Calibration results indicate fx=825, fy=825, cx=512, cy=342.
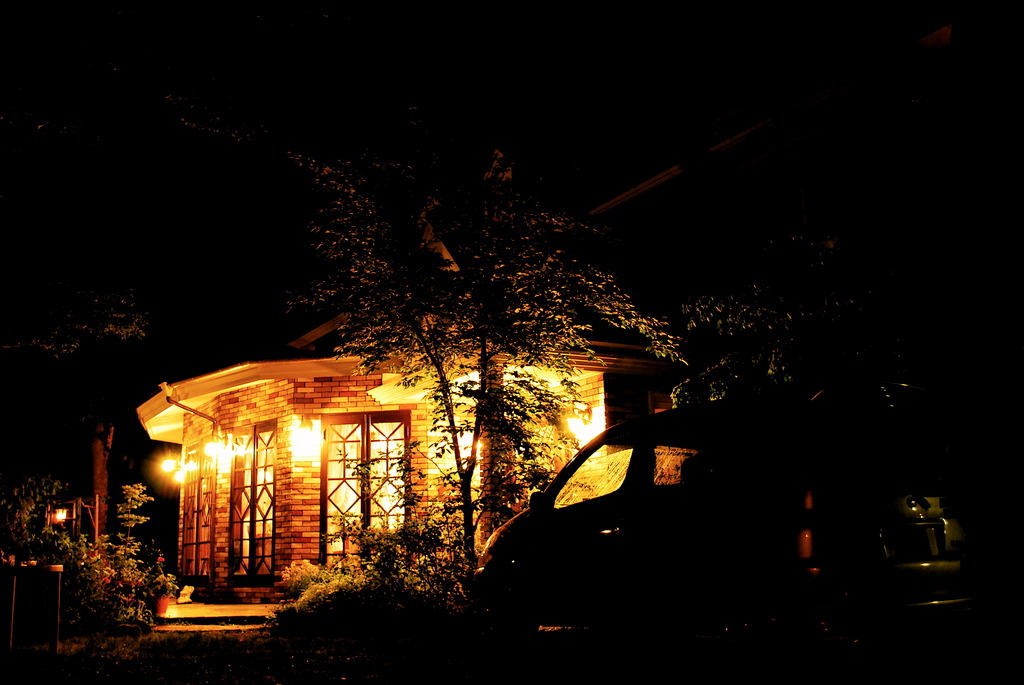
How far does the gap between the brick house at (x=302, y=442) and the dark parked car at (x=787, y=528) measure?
633cm

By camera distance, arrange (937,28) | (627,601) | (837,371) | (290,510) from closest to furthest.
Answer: (627,601)
(837,371)
(937,28)
(290,510)

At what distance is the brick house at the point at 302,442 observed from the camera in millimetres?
11984

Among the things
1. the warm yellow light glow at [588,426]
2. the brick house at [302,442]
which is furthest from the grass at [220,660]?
the warm yellow light glow at [588,426]

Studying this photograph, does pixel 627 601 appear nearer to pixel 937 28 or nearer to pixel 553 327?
pixel 553 327

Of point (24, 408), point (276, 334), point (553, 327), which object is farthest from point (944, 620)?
point (24, 408)

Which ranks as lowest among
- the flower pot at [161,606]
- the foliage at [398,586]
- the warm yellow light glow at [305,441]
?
the flower pot at [161,606]

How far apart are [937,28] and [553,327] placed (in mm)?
4707

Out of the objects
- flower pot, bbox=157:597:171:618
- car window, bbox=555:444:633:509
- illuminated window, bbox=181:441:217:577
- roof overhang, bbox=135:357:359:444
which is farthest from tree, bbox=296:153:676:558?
illuminated window, bbox=181:441:217:577

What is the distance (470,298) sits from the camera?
842 centimetres

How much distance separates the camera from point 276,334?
68.5 feet

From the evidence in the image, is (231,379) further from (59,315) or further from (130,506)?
(59,315)

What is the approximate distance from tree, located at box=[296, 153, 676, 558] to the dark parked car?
9.80ft

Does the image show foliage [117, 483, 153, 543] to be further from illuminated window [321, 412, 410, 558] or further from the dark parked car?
the dark parked car

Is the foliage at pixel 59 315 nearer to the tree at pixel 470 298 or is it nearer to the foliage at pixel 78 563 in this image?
the foliage at pixel 78 563
